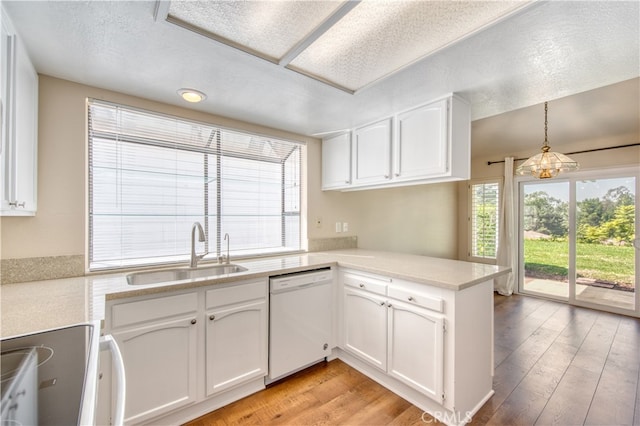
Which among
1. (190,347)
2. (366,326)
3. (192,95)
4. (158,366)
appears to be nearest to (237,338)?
(190,347)

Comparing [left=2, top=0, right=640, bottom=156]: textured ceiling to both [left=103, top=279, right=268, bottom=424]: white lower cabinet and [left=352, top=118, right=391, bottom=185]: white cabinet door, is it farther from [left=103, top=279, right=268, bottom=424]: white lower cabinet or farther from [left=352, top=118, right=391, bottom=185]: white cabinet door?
[left=103, top=279, right=268, bottom=424]: white lower cabinet

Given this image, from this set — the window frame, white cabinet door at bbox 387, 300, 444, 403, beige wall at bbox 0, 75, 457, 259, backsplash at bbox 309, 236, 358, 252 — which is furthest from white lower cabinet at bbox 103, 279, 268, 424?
the window frame

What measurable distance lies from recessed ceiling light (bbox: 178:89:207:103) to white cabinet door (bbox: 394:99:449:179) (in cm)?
157

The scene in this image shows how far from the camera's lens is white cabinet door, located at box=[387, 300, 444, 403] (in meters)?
1.70

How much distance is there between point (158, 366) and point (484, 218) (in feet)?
16.9

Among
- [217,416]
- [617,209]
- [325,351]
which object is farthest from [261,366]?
[617,209]

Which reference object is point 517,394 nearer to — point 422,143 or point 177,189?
point 422,143

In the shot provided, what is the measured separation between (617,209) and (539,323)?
75.7 inches

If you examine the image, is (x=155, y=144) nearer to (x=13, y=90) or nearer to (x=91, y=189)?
(x=91, y=189)

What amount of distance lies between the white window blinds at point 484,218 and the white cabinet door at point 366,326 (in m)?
3.65

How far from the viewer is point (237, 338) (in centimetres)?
188

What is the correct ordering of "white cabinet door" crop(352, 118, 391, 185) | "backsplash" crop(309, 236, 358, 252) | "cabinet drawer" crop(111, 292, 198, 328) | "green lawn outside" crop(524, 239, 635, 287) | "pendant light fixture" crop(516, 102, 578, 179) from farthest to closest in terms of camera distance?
"green lawn outside" crop(524, 239, 635, 287) < "backsplash" crop(309, 236, 358, 252) < "pendant light fixture" crop(516, 102, 578, 179) < "white cabinet door" crop(352, 118, 391, 185) < "cabinet drawer" crop(111, 292, 198, 328)

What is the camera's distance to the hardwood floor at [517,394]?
176 centimetres

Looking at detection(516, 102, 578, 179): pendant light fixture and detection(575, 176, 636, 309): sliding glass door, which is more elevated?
detection(516, 102, 578, 179): pendant light fixture
